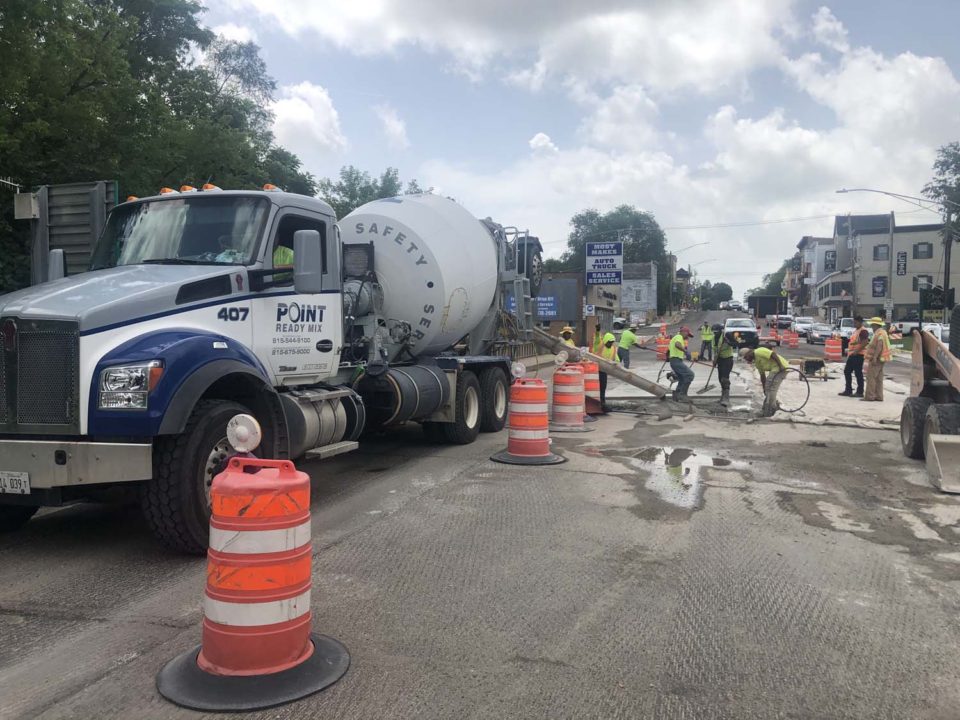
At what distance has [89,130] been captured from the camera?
43.4 ft

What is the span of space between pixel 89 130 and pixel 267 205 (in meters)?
8.09

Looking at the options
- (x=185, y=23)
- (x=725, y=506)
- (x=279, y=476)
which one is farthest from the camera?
(x=185, y=23)

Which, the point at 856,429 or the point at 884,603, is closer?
the point at 884,603

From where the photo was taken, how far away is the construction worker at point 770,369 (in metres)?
14.3

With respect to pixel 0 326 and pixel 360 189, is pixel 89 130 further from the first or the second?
pixel 360 189

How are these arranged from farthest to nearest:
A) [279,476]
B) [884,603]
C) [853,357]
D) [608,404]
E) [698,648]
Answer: [853,357]
[608,404]
[884,603]
[698,648]
[279,476]

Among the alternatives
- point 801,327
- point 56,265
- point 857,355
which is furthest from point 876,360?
point 801,327

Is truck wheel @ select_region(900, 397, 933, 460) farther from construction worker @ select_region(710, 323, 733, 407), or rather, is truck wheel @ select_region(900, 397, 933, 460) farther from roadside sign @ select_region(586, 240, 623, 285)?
roadside sign @ select_region(586, 240, 623, 285)

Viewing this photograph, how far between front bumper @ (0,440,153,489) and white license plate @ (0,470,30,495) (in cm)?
3

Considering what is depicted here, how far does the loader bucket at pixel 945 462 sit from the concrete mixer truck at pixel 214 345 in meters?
5.83

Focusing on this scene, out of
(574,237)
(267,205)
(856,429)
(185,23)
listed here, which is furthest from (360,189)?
(574,237)

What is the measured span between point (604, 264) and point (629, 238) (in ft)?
284

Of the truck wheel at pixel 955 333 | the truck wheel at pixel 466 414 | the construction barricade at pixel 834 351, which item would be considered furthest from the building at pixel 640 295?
the truck wheel at pixel 955 333

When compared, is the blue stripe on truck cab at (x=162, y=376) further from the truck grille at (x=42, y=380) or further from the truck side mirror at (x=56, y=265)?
the truck side mirror at (x=56, y=265)
